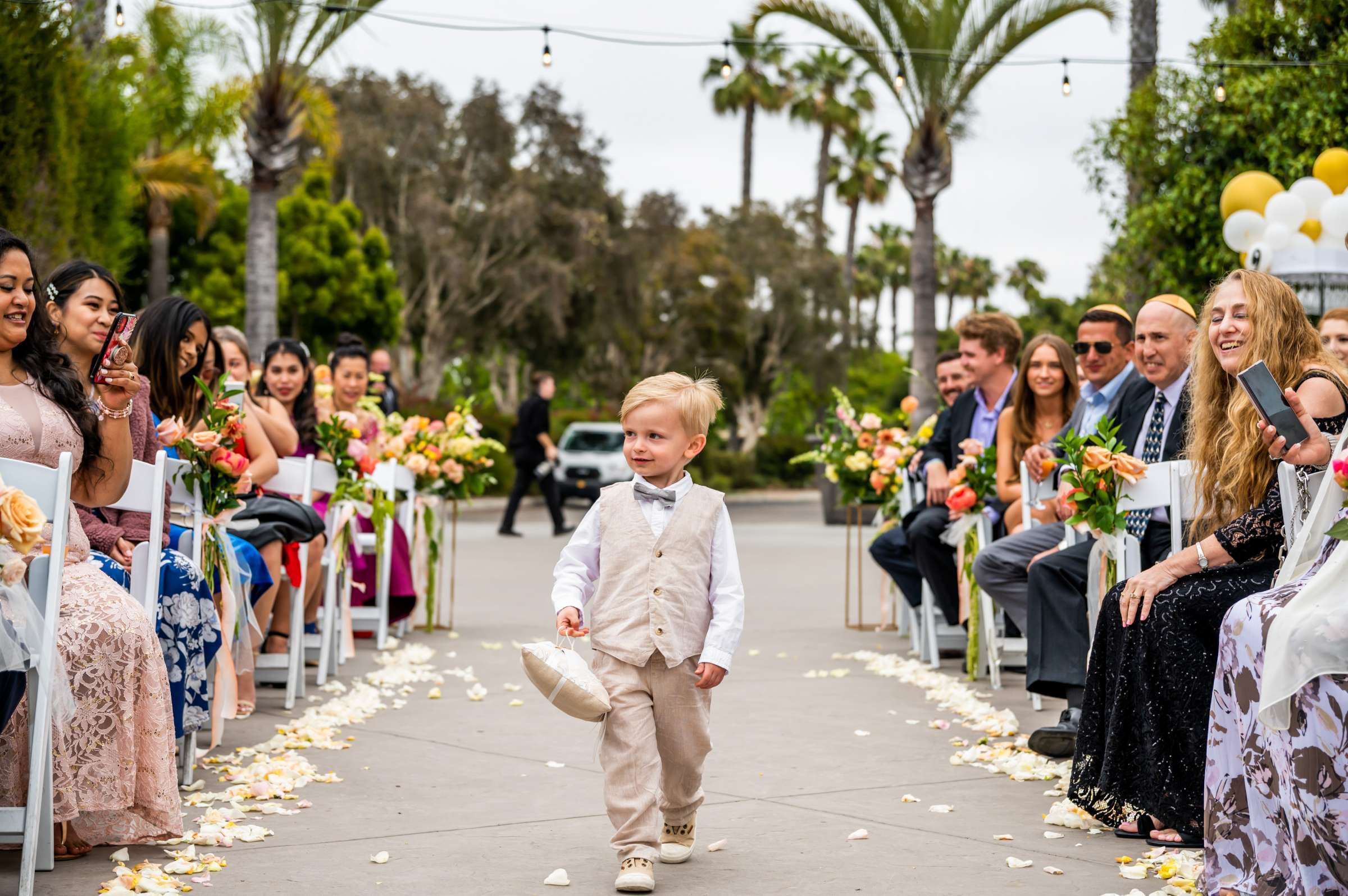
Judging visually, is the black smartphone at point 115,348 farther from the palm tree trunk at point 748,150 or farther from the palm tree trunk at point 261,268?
the palm tree trunk at point 748,150

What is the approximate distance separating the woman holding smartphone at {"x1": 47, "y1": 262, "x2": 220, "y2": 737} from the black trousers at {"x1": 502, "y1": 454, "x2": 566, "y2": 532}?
14172mm

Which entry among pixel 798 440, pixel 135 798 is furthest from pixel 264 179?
pixel 798 440

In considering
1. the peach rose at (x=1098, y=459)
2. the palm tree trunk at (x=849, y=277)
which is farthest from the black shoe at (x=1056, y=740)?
the palm tree trunk at (x=849, y=277)

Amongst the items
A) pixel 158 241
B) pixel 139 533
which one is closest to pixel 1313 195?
pixel 139 533

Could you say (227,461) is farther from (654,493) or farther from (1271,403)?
(1271,403)

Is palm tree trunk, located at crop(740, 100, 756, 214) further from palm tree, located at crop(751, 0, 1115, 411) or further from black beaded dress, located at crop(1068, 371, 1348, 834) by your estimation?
black beaded dress, located at crop(1068, 371, 1348, 834)

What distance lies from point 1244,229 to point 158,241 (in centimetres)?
2487

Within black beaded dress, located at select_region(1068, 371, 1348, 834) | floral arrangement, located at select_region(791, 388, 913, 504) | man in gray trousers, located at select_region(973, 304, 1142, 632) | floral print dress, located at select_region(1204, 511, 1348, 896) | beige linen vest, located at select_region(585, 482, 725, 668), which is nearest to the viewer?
floral print dress, located at select_region(1204, 511, 1348, 896)

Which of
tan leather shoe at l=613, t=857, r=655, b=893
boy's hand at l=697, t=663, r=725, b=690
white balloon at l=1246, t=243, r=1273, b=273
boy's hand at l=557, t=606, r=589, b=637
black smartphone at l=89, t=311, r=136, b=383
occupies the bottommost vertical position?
tan leather shoe at l=613, t=857, r=655, b=893

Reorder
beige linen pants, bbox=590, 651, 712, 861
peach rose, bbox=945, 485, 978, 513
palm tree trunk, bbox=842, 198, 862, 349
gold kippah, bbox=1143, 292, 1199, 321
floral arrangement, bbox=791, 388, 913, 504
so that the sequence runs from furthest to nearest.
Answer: palm tree trunk, bbox=842, 198, 862, 349 < floral arrangement, bbox=791, 388, 913, 504 < peach rose, bbox=945, 485, 978, 513 < gold kippah, bbox=1143, 292, 1199, 321 < beige linen pants, bbox=590, 651, 712, 861

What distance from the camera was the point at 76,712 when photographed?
4.23 metres

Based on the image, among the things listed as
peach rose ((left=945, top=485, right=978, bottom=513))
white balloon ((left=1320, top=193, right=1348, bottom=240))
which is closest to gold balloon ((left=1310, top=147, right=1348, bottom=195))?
white balloon ((left=1320, top=193, right=1348, bottom=240))

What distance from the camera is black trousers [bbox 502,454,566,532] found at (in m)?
19.9

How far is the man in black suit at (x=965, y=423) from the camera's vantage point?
8.39 m
